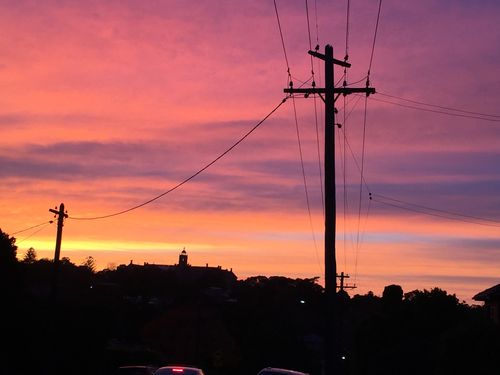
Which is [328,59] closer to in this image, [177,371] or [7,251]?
[177,371]

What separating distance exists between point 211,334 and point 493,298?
68.2 feet

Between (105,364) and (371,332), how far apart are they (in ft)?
63.8

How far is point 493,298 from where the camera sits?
39.9m

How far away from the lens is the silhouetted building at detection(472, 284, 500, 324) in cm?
3838

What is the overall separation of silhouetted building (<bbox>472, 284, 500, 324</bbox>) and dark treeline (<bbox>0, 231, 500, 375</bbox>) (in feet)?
2.38

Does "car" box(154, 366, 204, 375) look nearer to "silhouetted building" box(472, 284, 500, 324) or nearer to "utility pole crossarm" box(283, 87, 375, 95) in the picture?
"utility pole crossarm" box(283, 87, 375, 95)

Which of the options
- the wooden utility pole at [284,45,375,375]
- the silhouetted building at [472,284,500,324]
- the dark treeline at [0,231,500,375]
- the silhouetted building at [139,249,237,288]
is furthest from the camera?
the silhouetted building at [139,249,237,288]

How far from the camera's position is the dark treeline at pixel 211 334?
1225 inches

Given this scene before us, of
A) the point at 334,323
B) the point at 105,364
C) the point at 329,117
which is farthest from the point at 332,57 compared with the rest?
the point at 105,364

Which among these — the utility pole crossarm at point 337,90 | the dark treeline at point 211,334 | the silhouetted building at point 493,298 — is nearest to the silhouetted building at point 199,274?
the dark treeline at point 211,334

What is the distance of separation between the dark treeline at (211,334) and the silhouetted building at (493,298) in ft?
2.38

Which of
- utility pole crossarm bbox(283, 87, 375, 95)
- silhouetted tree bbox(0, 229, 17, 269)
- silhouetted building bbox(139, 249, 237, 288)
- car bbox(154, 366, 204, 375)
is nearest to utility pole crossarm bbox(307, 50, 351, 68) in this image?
utility pole crossarm bbox(283, 87, 375, 95)

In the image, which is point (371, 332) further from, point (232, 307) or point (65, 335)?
point (65, 335)

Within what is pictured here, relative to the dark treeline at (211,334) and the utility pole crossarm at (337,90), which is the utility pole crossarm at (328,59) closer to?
the utility pole crossarm at (337,90)
